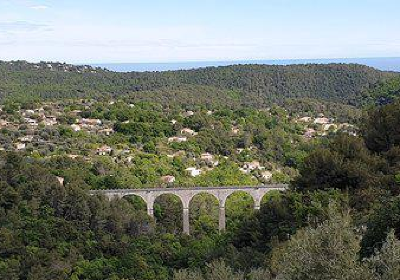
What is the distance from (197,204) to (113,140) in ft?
30.7


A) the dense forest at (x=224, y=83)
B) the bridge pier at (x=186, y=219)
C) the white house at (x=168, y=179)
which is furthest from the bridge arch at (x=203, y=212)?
the dense forest at (x=224, y=83)

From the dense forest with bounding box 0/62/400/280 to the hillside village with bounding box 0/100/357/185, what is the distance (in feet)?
0.49

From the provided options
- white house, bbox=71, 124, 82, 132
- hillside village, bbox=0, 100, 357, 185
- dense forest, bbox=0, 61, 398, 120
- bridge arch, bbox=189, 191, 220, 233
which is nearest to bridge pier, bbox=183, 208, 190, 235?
bridge arch, bbox=189, 191, 220, 233

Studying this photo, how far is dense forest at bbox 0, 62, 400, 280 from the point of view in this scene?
8909 mm

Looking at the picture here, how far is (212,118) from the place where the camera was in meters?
45.7

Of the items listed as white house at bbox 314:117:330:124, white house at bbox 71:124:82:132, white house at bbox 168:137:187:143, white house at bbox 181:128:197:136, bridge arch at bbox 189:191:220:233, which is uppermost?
white house at bbox 71:124:82:132

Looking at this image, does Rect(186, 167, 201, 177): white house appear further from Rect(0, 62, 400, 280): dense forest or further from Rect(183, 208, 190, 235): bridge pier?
Rect(183, 208, 190, 235): bridge pier

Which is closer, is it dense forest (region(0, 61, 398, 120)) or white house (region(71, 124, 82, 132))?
white house (region(71, 124, 82, 132))

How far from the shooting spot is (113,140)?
36.9m

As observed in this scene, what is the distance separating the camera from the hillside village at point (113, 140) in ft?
109

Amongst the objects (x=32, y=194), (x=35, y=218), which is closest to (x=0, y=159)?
(x=32, y=194)

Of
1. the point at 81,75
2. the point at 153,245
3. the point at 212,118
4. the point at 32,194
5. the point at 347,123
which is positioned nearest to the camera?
the point at 153,245

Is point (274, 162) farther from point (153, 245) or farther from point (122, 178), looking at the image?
point (153, 245)

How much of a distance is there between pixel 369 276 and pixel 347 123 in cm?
4605
